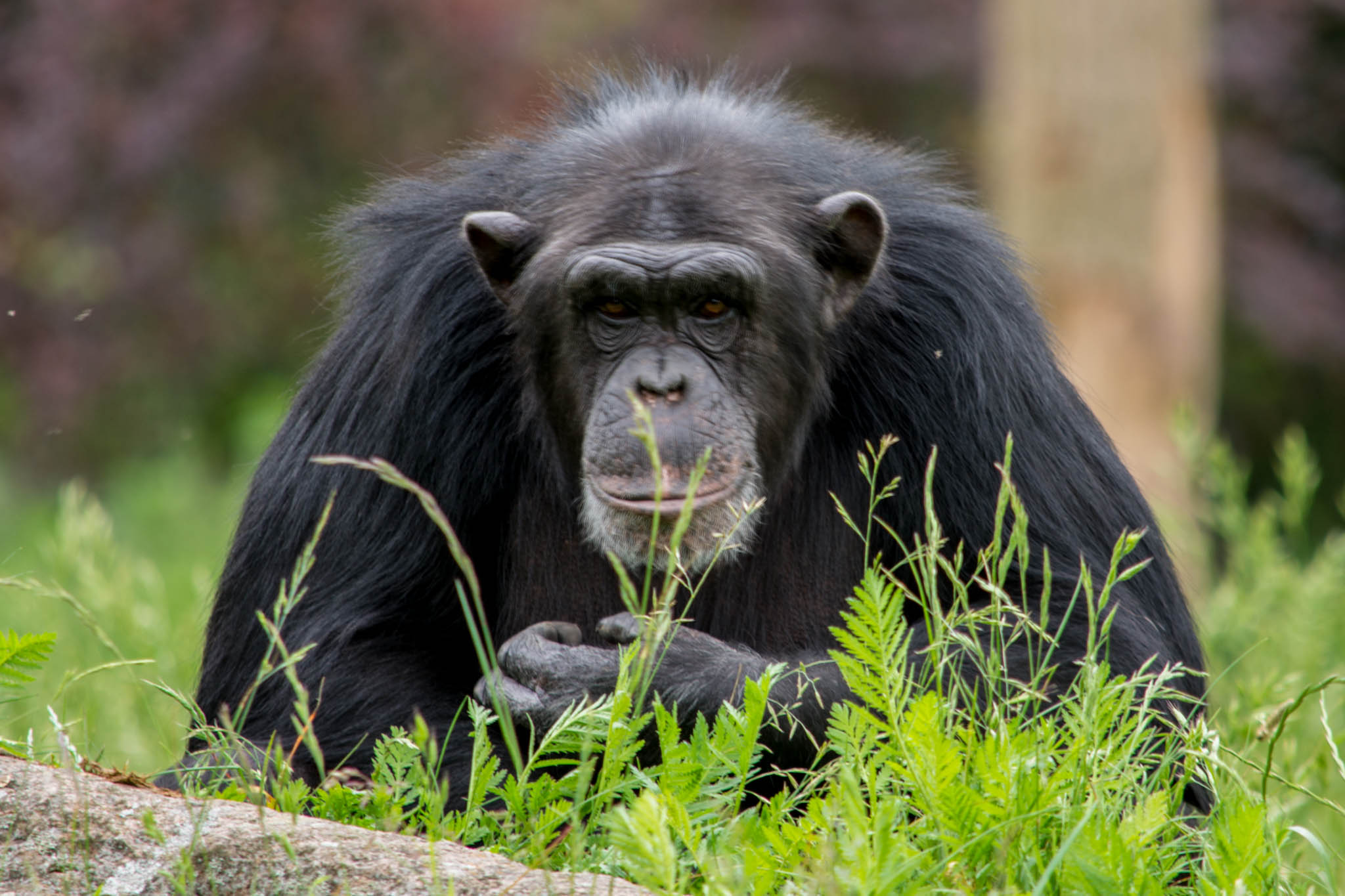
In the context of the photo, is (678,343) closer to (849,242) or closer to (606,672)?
(849,242)

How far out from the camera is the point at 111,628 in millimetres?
6078

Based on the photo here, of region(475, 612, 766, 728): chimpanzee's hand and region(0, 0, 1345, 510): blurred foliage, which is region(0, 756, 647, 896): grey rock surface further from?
region(0, 0, 1345, 510): blurred foliage

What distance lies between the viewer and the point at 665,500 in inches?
146

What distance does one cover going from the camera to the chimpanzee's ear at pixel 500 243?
4.07 metres

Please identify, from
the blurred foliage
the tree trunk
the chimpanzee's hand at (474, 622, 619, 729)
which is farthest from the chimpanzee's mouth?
the blurred foliage

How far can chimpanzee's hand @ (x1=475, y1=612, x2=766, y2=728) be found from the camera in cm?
355

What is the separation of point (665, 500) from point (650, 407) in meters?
0.22

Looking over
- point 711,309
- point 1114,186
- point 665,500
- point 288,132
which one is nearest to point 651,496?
point 665,500

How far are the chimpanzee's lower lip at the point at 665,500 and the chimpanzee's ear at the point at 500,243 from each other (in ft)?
2.20

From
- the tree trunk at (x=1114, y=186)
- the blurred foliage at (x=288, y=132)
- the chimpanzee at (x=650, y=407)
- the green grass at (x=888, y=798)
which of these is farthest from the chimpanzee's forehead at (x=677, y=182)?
the blurred foliage at (x=288, y=132)

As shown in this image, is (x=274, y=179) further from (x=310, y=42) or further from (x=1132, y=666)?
(x=1132, y=666)

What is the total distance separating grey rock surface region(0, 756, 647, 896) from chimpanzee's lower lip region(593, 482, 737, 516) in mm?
1112

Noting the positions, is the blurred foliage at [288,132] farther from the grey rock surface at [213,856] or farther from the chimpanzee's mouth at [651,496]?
the grey rock surface at [213,856]

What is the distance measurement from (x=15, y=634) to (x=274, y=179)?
395 inches
